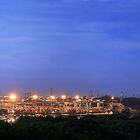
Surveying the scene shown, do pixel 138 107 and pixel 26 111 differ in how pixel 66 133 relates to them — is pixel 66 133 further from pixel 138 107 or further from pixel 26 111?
pixel 138 107

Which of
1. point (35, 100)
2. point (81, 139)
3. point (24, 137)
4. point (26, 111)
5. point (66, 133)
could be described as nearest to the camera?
point (24, 137)

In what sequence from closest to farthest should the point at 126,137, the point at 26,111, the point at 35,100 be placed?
the point at 126,137
the point at 26,111
the point at 35,100

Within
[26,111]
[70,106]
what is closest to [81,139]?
[26,111]

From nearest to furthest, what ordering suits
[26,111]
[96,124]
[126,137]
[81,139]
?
[81,139] → [126,137] → [96,124] → [26,111]

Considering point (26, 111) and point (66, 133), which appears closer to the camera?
point (66, 133)

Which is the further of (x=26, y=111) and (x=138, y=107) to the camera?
(x=138, y=107)

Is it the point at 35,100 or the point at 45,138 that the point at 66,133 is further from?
the point at 35,100

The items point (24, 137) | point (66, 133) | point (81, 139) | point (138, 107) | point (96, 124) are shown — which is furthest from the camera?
point (138, 107)

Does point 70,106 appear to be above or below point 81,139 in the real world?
above

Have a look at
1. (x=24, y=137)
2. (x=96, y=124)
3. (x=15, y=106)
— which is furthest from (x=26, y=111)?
(x=24, y=137)
